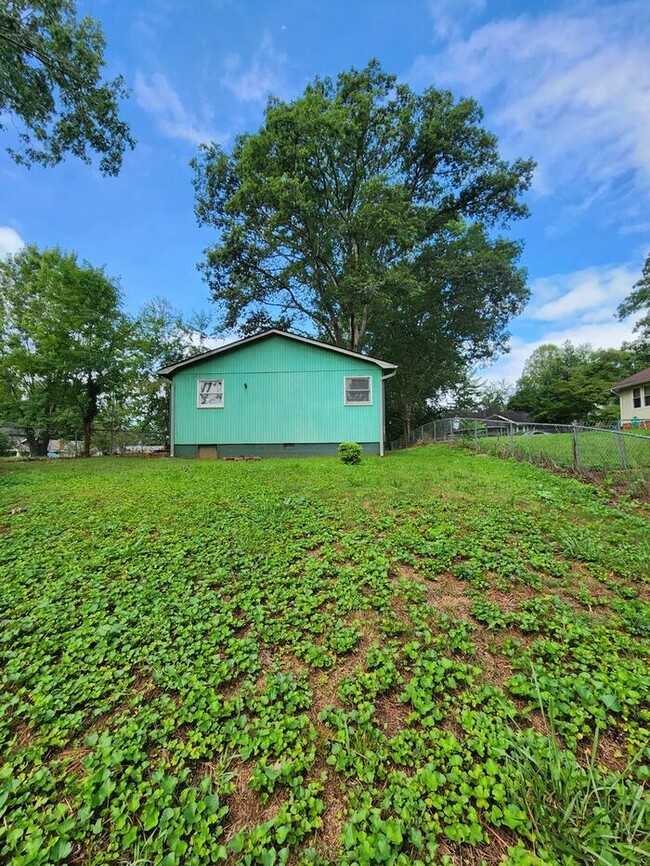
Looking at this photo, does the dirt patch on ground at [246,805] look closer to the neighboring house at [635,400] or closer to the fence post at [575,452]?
the fence post at [575,452]

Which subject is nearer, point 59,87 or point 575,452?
point 575,452

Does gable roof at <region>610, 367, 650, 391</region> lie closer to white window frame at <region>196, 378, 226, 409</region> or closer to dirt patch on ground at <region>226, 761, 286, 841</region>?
white window frame at <region>196, 378, 226, 409</region>

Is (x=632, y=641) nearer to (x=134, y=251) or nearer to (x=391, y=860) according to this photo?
(x=391, y=860)

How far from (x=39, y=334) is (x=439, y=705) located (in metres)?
16.6

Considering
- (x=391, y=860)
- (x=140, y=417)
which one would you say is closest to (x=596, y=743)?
Result: (x=391, y=860)

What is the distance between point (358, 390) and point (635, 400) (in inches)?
759

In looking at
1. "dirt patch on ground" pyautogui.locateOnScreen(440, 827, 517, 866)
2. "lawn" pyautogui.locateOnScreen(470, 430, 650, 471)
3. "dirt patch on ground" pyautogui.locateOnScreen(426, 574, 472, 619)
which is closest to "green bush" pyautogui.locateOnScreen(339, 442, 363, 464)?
"lawn" pyautogui.locateOnScreen(470, 430, 650, 471)

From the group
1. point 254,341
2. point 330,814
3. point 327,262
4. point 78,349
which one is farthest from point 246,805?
point 327,262

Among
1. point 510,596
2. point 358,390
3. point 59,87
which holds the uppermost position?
point 59,87

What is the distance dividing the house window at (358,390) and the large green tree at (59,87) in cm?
884

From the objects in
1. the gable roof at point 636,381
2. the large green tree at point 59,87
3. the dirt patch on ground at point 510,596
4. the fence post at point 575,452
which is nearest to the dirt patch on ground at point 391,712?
the dirt patch on ground at point 510,596

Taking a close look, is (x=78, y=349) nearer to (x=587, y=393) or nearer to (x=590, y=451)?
(x=590, y=451)

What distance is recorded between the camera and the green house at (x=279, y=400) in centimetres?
1133

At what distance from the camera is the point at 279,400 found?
11.4 m
